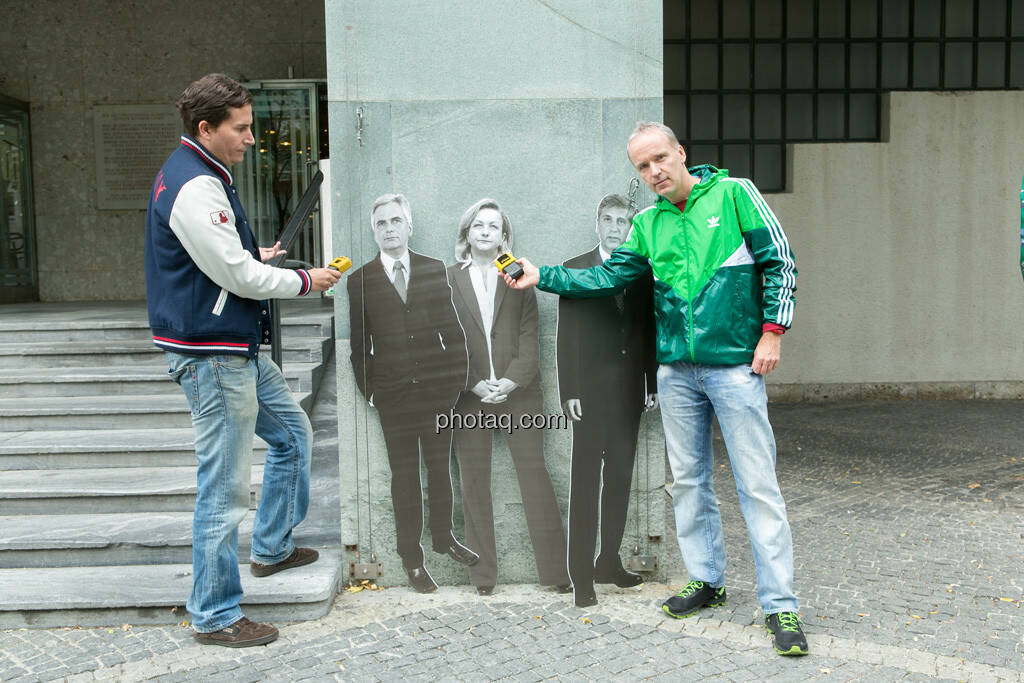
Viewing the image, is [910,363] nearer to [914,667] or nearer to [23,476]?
[914,667]

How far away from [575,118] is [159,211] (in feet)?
5.59

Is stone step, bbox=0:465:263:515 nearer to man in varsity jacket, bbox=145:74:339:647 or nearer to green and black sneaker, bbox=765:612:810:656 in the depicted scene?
man in varsity jacket, bbox=145:74:339:647

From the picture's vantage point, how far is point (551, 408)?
3.91 metres

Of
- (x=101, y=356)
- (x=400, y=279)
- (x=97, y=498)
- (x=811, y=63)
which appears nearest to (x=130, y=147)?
(x=101, y=356)

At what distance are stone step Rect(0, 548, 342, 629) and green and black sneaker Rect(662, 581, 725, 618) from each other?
4.63 feet

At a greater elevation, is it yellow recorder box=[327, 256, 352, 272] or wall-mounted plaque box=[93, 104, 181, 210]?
wall-mounted plaque box=[93, 104, 181, 210]

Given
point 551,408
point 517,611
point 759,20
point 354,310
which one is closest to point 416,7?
point 354,310

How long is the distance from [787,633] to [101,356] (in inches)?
198

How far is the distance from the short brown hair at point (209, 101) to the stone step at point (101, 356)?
3.10m

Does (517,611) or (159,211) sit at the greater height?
(159,211)

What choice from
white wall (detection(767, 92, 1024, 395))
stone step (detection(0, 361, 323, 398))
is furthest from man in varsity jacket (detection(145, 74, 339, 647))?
white wall (detection(767, 92, 1024, 395))

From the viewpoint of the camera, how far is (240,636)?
133 inches

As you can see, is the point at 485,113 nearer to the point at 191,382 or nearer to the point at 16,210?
the point at 191,382

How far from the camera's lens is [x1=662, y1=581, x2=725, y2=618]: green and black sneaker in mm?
3613
